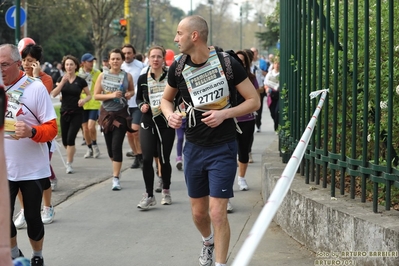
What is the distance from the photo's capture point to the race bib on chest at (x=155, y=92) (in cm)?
832

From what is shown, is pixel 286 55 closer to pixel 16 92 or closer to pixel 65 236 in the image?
pixel 65 236

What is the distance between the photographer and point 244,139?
8727 millimetres

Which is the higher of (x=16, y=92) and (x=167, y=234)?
(x=16, y=92)

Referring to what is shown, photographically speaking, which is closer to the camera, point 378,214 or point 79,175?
point 378,214

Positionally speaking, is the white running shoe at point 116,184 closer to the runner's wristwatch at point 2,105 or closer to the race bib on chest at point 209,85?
the race bib on chest at point 209,85

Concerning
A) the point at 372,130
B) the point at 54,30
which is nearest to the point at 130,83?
the point at 372,130

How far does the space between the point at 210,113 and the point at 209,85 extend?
23 centimetres

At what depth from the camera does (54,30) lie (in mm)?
56875

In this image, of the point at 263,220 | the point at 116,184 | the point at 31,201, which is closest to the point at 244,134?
the point at 116,184

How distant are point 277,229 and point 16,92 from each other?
2.78m

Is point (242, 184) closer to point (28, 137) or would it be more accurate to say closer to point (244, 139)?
point (244, 139)

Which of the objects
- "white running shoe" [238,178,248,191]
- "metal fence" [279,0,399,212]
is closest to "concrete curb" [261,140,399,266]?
"metal fence" [279,0,399,212]

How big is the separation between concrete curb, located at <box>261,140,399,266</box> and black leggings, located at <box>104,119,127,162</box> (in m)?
2.99

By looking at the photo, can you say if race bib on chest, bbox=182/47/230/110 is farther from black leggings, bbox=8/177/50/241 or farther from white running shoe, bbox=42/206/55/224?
white running shoe, bbox=42/206/55/224
